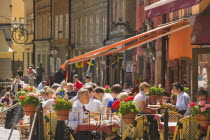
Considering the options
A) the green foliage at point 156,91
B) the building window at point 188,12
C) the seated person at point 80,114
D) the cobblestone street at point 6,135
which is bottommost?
the cobblestone street at point 6,135

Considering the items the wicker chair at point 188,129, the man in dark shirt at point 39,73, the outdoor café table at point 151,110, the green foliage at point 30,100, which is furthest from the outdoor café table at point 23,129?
the man in dark shirt at point 39,73

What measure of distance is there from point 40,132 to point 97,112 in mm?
2012

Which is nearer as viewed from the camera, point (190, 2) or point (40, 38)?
point (190, 2)

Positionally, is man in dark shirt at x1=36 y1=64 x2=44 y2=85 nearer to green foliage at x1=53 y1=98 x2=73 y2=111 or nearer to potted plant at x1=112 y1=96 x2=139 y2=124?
green foliage at x1=53 y1=98 x2=73 y2=111

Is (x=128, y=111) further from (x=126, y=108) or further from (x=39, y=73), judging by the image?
(x=39, y=73)

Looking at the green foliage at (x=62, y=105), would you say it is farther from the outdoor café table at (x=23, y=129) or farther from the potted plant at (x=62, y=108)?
the outdoor café table at (x=23, y=129)

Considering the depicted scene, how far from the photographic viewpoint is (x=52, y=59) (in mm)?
67625

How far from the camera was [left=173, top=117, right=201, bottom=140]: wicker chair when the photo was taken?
49.0ft

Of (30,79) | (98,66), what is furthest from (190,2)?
(30,79)

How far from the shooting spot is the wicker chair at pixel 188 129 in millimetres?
14922

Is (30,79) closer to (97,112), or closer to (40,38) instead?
(40,38)

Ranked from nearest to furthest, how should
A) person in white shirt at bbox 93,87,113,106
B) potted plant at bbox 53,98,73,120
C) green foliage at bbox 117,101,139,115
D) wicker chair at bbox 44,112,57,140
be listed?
1. green foliage at bbox 117,101,139,115
2. potted plant at bbox 53,98,73,120
3. wicker chair at bbox 44,112,57,140
4. person in white shirt at bbox 93,87,113,106

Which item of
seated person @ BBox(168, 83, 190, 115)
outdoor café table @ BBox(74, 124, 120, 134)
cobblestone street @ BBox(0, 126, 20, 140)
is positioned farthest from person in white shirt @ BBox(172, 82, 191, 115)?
cobblestone street @ BBox(0, 126, 20, 140)

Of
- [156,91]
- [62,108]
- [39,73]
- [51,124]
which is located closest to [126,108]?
[62,108]
